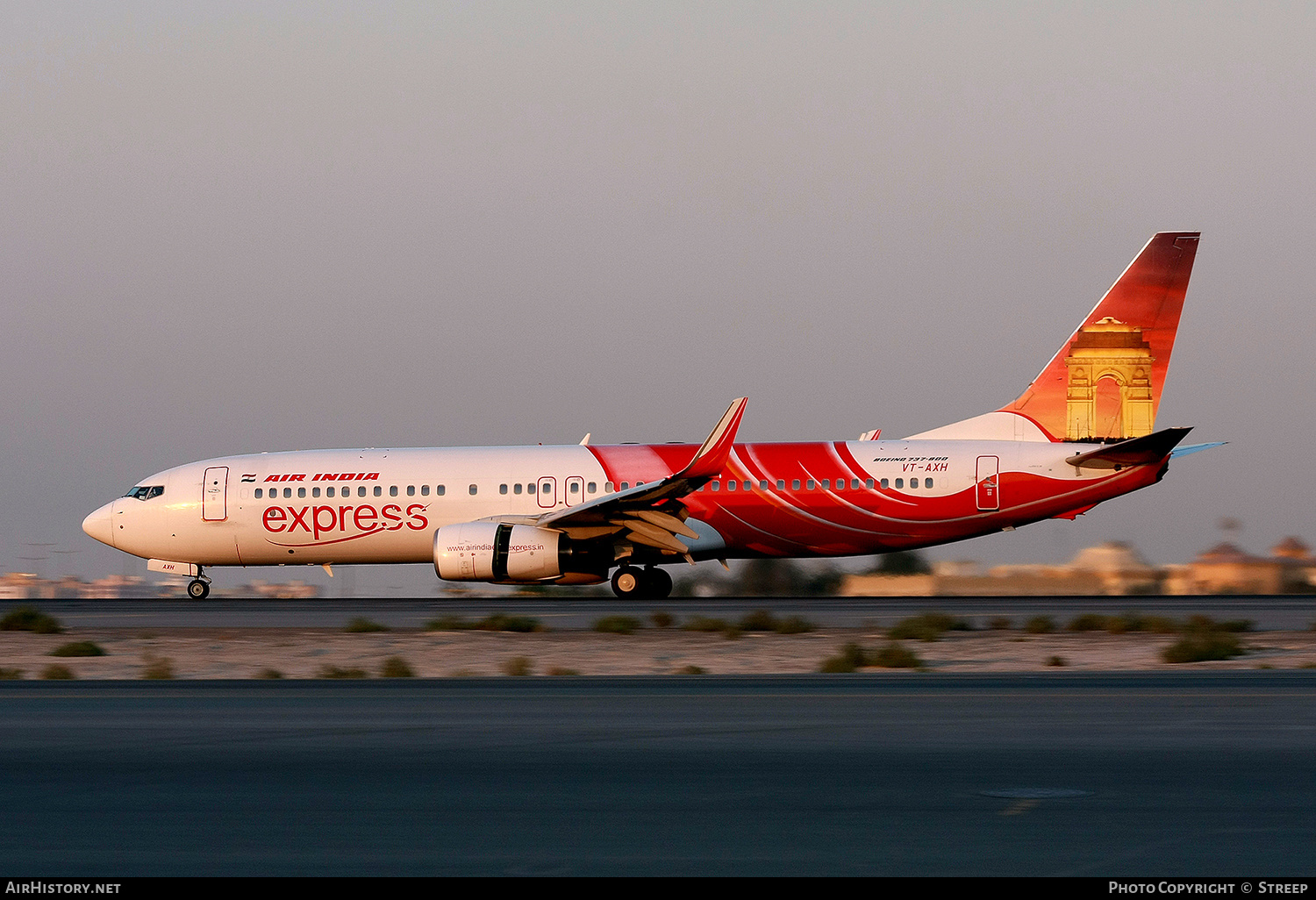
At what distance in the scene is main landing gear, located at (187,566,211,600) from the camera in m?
31.5

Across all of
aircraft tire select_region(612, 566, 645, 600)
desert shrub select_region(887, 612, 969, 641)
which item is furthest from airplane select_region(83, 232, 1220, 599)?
desert shrub select_region(887, 612, 969, 641)

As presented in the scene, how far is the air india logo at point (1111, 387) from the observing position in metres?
28.6

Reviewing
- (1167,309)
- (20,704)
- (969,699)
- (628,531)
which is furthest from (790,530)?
(20,704)

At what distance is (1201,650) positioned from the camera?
15.9 m

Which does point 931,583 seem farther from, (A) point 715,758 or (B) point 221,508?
(A) point 715,758

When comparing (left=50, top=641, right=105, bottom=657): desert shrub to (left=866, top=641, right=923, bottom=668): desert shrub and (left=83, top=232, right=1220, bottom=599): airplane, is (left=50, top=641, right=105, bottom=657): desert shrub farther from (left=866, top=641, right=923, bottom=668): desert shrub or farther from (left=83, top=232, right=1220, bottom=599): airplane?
(left=83, top=232, right=1220, bottom=599): airplane

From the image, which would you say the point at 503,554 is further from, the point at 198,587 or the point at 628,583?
the point at 198,587

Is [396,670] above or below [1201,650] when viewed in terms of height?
above

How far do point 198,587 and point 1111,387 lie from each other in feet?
64.7

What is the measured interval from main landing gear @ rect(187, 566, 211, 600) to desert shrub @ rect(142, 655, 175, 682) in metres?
15.6

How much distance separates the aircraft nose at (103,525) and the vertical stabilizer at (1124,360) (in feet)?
63.8

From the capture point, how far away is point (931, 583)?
31.3 metres

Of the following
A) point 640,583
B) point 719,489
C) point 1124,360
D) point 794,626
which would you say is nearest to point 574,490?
point 640,583

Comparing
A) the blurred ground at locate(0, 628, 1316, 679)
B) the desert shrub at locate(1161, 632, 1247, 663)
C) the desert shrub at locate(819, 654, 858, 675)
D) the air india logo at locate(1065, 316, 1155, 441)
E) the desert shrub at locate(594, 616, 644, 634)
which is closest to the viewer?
the desert shrub at locate(819, 654, 858, 675)
